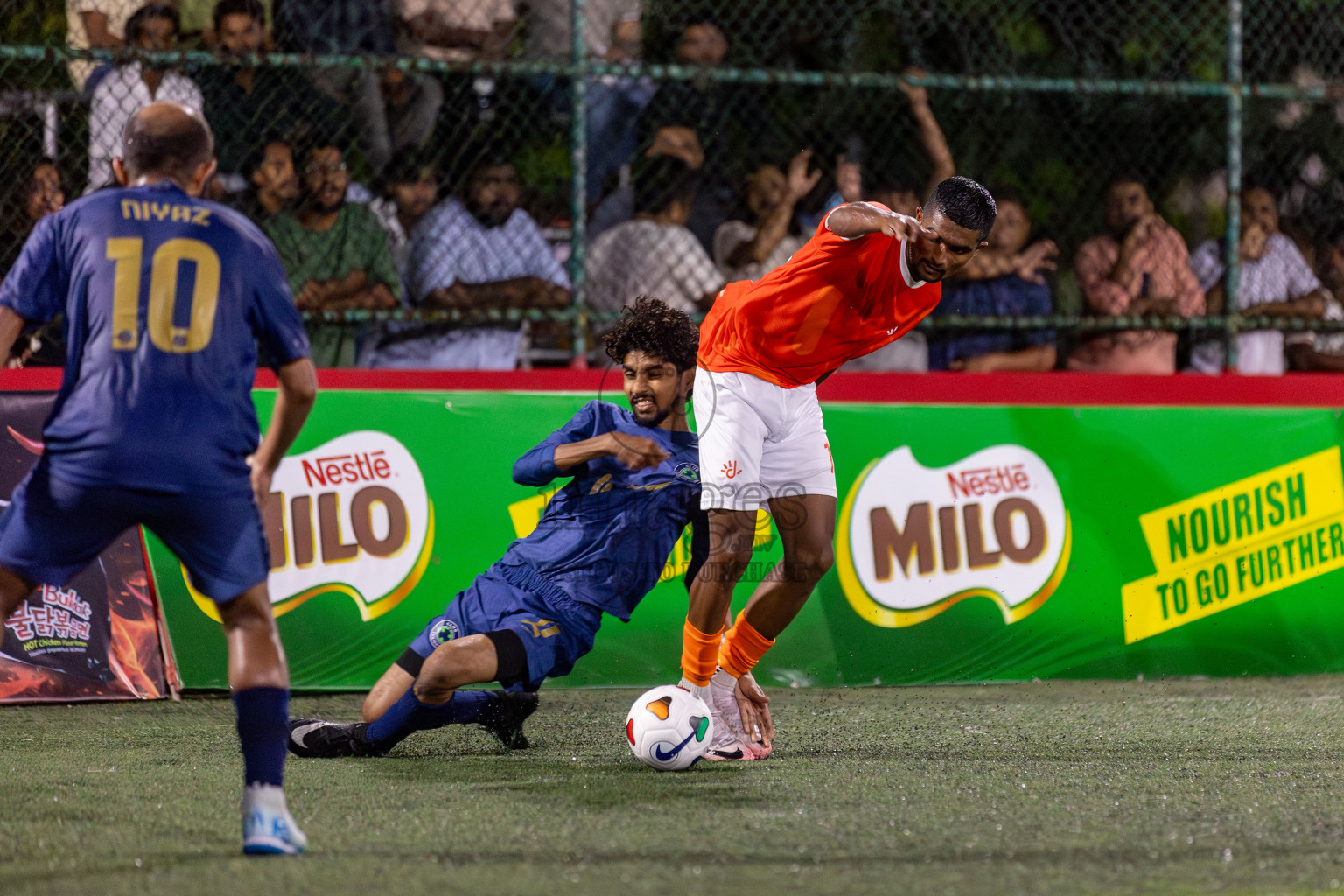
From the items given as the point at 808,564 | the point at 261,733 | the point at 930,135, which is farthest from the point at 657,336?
the point at 930,135

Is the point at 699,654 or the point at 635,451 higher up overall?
the point at 635,451

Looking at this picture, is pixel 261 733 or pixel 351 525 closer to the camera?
pixel 261 733

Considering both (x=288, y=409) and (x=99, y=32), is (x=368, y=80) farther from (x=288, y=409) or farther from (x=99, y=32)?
(x=288, y=409)

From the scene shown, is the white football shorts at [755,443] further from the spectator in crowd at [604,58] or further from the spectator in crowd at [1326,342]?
the spectator in crowd at [1326,342]

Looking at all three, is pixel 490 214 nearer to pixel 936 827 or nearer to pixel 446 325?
pixel 446 325

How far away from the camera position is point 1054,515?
640 cm

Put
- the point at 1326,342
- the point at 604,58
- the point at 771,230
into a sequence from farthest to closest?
the point at 1326,342
the point at 771,230
the point at 604,58

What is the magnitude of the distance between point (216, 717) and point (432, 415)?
5.05ft

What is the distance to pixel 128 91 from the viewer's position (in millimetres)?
6105

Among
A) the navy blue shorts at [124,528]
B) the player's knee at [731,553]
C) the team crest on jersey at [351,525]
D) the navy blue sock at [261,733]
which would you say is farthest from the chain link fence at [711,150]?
the navy blue sock at [261,733]

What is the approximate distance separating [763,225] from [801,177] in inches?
11.7

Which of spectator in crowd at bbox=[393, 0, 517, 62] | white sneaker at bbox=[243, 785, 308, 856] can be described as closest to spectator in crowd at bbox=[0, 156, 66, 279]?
spectator in crowd at bbox=[393, 0, 517, 62]

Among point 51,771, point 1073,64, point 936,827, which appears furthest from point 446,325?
point 936,827

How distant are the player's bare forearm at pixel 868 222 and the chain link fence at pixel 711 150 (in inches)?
93.6
